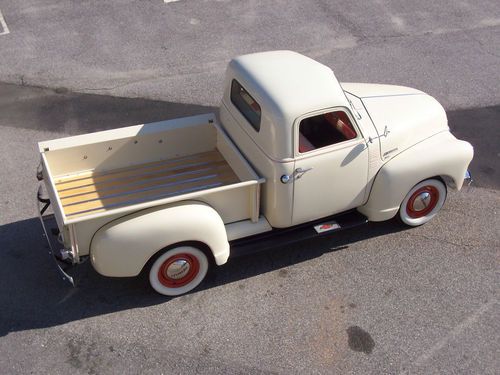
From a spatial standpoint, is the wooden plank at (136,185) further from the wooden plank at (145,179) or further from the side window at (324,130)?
the side window at (324,130)

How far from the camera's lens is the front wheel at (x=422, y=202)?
6719 mm

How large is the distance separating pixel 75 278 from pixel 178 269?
1221 mm

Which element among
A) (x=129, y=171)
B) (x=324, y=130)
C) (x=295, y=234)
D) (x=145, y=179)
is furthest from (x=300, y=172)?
(x=129, y=171)

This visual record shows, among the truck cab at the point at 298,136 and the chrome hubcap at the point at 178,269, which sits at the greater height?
the truck cab at the point at 298,136

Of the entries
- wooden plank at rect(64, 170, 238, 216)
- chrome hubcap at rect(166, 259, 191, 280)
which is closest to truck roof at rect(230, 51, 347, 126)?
wooden plank at rect(64, 170, 238, 216)

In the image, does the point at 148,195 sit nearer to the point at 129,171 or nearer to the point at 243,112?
the point at 129,171

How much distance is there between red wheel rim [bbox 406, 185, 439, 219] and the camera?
6.77 m

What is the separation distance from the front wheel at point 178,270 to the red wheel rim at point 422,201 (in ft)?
8.18

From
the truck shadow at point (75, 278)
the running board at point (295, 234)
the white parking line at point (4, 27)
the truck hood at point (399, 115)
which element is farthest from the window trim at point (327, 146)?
the white parking line at point (4, 27)

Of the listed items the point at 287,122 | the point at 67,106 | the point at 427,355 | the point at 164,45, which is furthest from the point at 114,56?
the point at 427,355

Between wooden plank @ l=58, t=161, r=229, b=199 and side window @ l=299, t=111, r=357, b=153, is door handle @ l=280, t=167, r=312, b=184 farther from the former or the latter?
wooden plank @ l=58, t=161, r=229, b=199

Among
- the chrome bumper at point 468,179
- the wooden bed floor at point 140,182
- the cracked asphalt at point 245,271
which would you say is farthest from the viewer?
the chrome bumper at point 468,179

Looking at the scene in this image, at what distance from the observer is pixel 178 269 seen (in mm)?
5977

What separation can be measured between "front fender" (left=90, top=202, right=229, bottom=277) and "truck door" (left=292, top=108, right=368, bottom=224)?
0.98 metres
